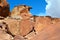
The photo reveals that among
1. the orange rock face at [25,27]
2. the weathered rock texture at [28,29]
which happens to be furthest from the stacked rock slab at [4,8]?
the orange rock face at [25,27]

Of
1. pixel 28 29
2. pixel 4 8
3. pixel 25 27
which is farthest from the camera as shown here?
pixel 4 8

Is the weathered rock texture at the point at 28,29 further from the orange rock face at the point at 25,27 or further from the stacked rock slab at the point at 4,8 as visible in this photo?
the stacked rock slab at the point at 4,8

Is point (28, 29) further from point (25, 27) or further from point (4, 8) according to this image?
point (4, 8)

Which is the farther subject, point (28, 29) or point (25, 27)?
point (25, 27)

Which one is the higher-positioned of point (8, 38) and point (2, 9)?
point (2, 9)

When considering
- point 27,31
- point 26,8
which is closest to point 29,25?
point 27,31

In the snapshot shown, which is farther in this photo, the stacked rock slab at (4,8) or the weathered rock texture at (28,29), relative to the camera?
the stacked rock slab at (4,8)

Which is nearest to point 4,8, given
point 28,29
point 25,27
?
point 25,27

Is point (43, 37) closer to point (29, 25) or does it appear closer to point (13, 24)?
point (29, 25)

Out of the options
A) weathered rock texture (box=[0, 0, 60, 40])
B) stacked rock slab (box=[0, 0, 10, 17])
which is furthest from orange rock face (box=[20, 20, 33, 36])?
stacked rock slab (box=[0, 0, 10, 17])

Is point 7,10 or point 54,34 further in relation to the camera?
point 7,10

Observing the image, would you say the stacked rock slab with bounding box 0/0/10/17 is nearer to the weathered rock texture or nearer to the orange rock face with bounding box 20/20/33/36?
the weathered rock texture

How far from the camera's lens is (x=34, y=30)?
1161cm

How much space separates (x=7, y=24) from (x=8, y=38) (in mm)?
2795
